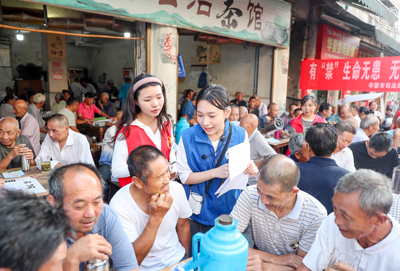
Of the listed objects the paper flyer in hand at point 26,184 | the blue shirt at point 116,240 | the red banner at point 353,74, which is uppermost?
the red banner at point 353,74

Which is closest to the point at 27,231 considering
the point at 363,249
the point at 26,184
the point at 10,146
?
the point at 363,249

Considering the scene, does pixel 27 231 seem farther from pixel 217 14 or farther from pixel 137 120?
pixel 217 14

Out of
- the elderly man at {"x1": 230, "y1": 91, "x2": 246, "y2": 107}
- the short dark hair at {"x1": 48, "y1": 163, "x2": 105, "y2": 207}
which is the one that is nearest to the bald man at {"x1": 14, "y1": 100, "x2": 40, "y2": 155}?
the short dark hair at {"x1": 48, "y1": 163, "x2": 105, "y2": 207}

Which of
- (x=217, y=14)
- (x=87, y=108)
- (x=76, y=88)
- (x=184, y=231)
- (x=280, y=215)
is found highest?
(x=217, y=14)

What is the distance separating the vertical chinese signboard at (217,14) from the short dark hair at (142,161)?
126 inches

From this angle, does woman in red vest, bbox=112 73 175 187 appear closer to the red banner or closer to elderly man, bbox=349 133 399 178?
elderly man, bbox=349 133 399 178

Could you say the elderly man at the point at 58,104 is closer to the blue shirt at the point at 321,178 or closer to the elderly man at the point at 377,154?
the blue shirt at the point at 321,178

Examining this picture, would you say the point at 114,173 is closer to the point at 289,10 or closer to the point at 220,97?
the point at 220,97

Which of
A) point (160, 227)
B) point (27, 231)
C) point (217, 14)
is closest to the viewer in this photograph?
point (27, 231)

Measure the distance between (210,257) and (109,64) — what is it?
14.6 m

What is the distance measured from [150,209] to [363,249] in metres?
1.16

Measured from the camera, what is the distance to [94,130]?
608 cm

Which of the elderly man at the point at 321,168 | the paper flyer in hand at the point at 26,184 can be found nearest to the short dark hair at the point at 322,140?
the elderly man at the point at 321,168

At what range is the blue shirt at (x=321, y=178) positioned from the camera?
2.18 m
